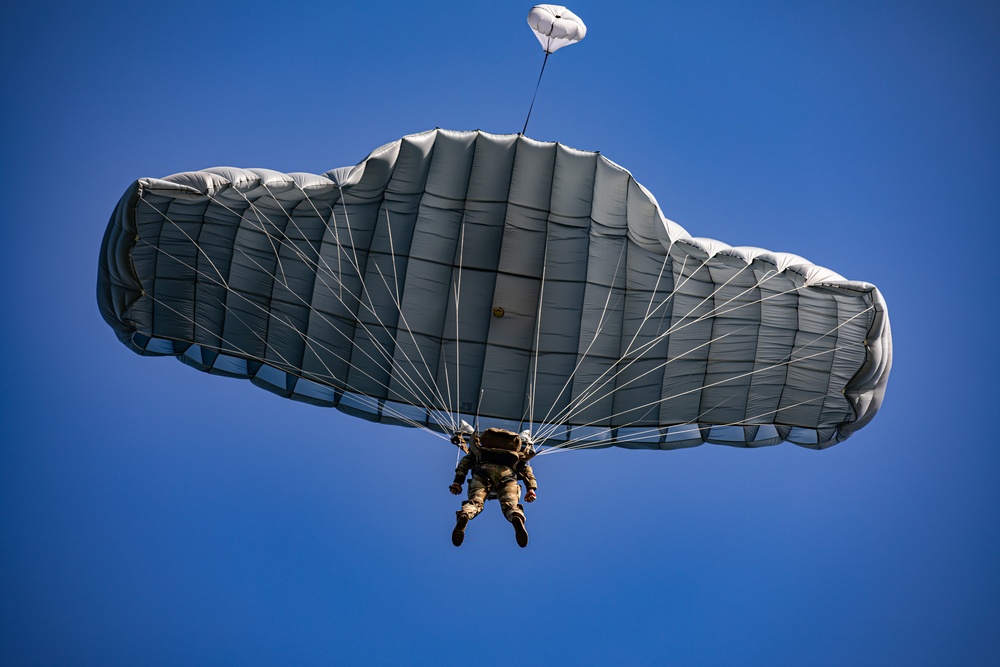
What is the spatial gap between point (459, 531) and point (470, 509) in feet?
1.27

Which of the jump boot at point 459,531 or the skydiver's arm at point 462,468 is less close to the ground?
the skydiver's arm at point 462,468

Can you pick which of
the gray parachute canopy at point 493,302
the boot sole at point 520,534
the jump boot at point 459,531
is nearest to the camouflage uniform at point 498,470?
the boot sole at point 520,534

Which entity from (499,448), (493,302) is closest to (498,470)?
(499,448)

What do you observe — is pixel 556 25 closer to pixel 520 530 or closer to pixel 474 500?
pixel 474 500

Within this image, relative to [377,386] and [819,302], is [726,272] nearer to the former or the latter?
[819,302]

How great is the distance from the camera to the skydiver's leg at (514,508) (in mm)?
12086

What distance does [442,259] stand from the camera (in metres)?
14.4

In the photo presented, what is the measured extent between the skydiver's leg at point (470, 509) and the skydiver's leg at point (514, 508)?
288mm

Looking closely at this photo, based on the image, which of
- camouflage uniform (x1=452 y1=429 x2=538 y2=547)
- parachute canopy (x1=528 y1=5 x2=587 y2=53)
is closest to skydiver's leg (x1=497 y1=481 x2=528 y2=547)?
camouflage uniform (x1=452 y1=429 x2=538 y2=547)

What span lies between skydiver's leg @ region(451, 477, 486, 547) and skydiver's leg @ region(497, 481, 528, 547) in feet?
0.95

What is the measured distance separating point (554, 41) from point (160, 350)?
8.60 m

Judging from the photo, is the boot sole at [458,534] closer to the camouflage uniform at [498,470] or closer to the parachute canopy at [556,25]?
the camouflage uniform at [498,470]

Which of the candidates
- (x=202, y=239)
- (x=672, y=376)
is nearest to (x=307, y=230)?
(x=202, y=239)

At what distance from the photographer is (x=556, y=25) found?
42.6ft
